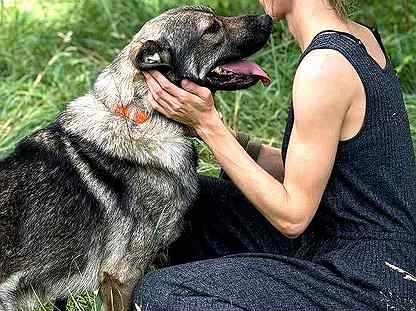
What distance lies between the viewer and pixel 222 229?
4.01 metres

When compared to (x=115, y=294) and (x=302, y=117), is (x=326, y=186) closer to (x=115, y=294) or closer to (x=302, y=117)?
(x=302, y=117)

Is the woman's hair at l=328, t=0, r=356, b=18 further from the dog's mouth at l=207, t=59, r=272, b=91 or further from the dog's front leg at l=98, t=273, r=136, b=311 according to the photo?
the dog's front leg at l=98, t=273, r=136, b=311

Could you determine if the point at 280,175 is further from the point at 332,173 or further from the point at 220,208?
the point at 332,173

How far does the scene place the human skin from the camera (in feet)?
10.8

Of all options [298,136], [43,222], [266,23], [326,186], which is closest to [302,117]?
[298,136]

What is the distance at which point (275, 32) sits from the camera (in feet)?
22.4

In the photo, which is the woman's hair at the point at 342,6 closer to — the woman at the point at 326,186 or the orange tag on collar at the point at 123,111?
the woman at the point at 326,186

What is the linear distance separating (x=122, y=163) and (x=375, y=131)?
97 centimetres

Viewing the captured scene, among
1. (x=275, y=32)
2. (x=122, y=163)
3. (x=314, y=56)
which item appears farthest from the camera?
(x=275, y=32)

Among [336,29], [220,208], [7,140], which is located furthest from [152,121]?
[7,140]

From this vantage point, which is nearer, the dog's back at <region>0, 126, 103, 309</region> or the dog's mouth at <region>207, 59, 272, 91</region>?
the dog's back at <region>0, 126, 103, 309</region>

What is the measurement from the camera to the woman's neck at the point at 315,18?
3.53 metres

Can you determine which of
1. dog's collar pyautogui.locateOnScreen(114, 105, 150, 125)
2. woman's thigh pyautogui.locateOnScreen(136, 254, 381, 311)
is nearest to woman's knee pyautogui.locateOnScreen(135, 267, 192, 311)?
woman's thigh pyautogui.locateOnScreen(136, 254, 381, 311)

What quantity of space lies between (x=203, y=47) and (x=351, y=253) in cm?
99
